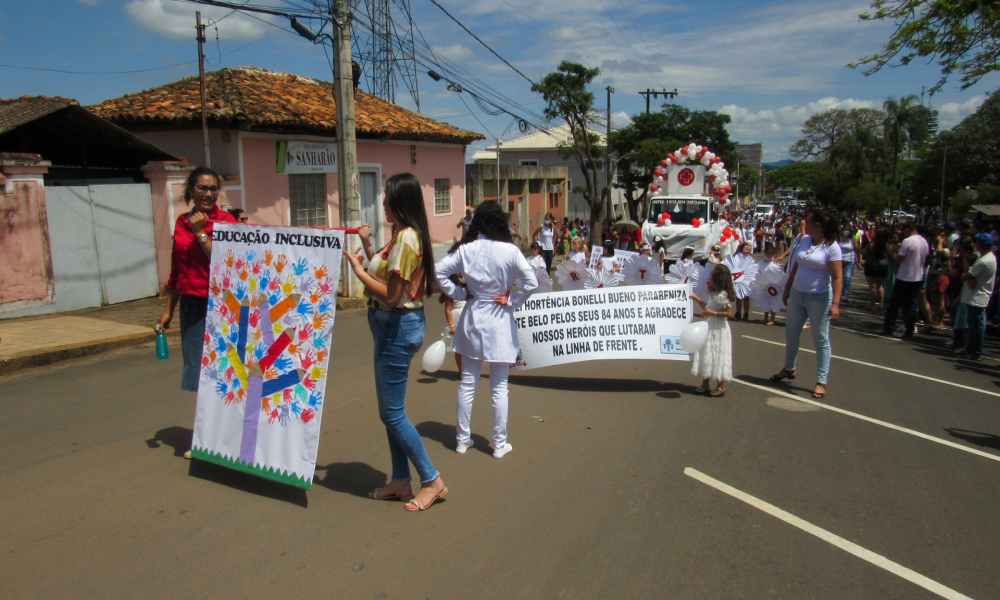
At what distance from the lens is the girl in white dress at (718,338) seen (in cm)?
623

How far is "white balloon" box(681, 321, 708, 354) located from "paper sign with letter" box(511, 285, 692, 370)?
1.16ft

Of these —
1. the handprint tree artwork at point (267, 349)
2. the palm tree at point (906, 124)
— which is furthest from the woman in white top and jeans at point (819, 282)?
the palm tree at point (906, 124)

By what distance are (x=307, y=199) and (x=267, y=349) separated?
38.2ft

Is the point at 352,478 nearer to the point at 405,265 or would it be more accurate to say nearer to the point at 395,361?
the point at 395,361

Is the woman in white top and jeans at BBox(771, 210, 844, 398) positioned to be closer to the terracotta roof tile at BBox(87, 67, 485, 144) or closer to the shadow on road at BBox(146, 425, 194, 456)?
the shadow on road at BBox(146, 425, 194, 456)

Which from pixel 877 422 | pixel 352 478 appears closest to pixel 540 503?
pixel 352 478

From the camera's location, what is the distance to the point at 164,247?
1148 cm

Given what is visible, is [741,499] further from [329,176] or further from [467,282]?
[329,176]

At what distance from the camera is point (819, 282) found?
637 centimetres

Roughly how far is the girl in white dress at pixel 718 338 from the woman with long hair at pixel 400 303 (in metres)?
3.45

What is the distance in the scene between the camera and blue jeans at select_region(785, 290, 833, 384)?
20.9ft

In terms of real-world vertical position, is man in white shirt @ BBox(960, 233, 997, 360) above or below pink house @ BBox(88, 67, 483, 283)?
below

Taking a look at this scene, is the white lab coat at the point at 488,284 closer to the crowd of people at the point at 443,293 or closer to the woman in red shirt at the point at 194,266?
the crowd of people at the point at 443,293

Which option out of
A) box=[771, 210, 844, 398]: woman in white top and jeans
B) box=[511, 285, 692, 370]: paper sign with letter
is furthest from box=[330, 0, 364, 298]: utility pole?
box=[771, 210, 844, 398]: woman in white top and jeans
